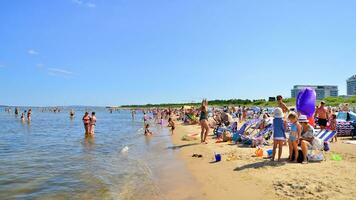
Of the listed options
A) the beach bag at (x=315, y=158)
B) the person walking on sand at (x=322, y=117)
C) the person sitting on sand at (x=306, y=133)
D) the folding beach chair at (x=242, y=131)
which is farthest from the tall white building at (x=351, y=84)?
the beach bag at (x=315, y=158)

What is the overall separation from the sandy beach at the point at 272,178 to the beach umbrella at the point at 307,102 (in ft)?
7.43

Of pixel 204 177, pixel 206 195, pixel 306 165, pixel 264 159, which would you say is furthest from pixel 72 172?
pixel 306 165

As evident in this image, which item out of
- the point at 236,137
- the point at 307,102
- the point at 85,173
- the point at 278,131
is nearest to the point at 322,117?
the point at 307,102

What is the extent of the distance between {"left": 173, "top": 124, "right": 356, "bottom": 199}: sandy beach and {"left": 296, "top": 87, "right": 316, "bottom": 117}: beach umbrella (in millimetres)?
2265

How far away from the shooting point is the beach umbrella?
468 inches

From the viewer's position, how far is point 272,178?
682 cm

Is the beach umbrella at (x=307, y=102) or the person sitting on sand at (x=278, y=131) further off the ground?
the beach umbrella at (x=307, y=102)

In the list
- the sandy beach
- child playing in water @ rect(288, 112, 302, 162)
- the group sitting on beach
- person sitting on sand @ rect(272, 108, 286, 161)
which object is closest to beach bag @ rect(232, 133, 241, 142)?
the sandy beach

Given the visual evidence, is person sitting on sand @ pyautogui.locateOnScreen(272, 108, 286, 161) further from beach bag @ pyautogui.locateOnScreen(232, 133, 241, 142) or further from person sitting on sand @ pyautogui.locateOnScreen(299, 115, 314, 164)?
beach bag @ pyautogui.locateOnScreen(232, 133, 241, 142)

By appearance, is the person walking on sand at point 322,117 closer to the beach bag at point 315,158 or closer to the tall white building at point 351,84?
the beach bag at point 315,158

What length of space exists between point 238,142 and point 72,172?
6.61 meters

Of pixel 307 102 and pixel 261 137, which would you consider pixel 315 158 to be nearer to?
pixel 261 137

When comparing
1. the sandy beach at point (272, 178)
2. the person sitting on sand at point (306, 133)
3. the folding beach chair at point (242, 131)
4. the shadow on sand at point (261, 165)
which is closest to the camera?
the sandy beach at point (272, 178)

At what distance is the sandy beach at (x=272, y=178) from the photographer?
228 inches
